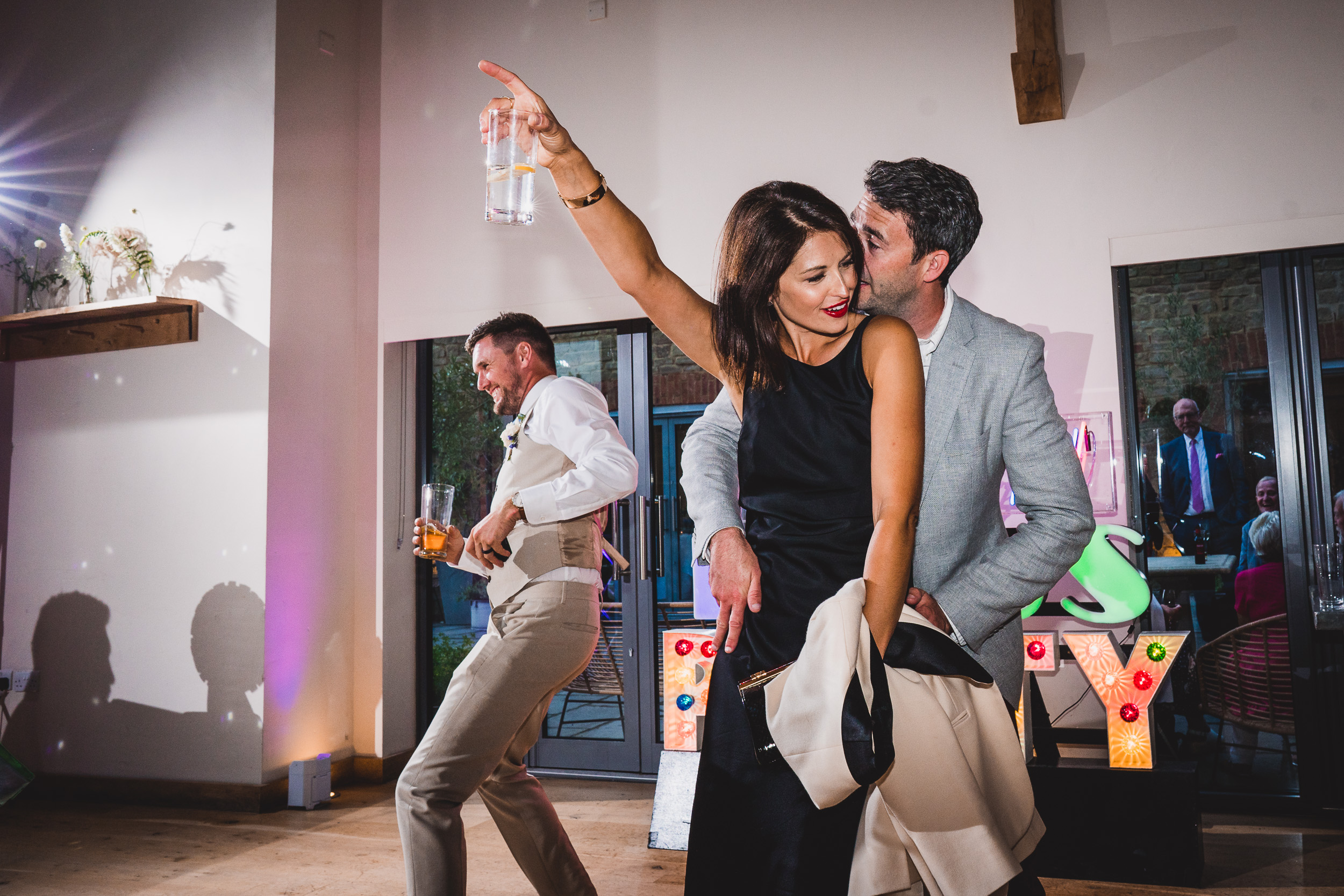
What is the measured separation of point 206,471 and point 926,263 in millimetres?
3783

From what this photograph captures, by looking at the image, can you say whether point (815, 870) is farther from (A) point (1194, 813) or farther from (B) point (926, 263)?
(A) point (1194, 813)

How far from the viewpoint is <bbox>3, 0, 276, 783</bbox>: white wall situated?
422 cm

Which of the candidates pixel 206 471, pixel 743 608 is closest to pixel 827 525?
pixel 743 608

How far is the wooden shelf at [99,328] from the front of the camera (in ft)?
14.4

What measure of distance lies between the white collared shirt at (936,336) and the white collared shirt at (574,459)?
1.06 meters

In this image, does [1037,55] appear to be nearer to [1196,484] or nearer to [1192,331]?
[1192,331]

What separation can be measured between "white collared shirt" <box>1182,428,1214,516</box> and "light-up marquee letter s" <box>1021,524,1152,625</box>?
610 mm

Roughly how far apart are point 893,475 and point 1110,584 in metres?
2.69

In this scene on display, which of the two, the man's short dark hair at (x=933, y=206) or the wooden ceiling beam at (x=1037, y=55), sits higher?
the wooden ceiling beam at (x=1037, y=55)

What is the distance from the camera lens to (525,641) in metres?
2.31

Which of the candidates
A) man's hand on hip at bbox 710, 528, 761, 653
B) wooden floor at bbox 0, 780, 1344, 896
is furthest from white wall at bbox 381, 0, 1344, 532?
man's hand on hip at bbox 710, 528, 761, 653

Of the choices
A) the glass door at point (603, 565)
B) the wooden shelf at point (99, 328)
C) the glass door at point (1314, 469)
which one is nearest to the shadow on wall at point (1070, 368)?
the glass door at point (1314, 469)

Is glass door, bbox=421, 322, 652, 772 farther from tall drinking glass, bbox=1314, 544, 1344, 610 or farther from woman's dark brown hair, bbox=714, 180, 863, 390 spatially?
woman's dark brown hair, bbox=714, 180, 863, 390

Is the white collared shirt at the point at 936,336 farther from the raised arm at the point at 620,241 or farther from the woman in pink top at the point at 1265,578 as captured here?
the woman in pink top at the point at 1265,578
